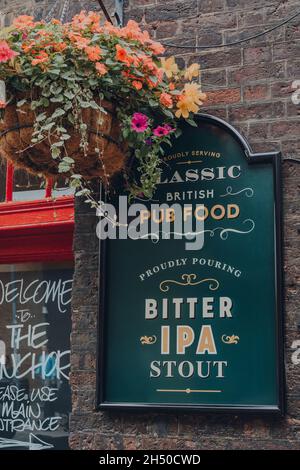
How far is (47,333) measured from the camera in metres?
5.28

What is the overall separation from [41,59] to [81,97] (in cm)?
27

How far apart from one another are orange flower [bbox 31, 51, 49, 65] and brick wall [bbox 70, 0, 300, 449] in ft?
3.46

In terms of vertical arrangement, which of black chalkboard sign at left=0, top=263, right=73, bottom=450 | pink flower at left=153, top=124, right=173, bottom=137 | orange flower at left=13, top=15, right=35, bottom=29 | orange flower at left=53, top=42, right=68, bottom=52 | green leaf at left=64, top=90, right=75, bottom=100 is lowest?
black chalkboard sign at left=0, top=263, right=73, bottom=450

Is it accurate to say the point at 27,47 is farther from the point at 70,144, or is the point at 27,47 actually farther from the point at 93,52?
the point at 70,144

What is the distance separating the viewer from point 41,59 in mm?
3820

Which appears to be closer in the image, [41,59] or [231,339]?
[41,59]

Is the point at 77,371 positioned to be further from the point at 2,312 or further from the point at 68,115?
the point at 68,115

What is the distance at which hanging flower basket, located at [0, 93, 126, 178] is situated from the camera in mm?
3930

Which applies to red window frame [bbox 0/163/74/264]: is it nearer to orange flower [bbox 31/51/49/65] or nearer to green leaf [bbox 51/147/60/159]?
green leaf [bbox 51/147/60/159]

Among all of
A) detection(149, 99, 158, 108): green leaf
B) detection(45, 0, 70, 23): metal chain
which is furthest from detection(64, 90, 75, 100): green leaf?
detection(45, 0, 70, 23): metal chain

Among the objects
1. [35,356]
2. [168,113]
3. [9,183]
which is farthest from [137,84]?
[35,356]

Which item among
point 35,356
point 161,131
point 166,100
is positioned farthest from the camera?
point 35,356

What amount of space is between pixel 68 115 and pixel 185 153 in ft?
2.79
